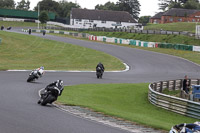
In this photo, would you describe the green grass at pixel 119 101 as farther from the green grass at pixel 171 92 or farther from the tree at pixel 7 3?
the tree at pixel 7 3

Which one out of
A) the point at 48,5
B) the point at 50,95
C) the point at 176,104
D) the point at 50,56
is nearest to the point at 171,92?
the point at 176,104

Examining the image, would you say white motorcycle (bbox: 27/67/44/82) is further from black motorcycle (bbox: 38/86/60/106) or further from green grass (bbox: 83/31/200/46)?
green grass (bbox: 83/31/200/46)

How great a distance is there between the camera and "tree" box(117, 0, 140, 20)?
17288 centimetres

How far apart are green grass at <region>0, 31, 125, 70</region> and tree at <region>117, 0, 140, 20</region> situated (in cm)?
11064

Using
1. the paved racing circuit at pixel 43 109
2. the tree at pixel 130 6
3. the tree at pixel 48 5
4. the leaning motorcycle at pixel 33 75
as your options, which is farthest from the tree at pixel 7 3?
the leaning motorcycle at pixel 33 75

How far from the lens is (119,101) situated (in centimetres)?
2086

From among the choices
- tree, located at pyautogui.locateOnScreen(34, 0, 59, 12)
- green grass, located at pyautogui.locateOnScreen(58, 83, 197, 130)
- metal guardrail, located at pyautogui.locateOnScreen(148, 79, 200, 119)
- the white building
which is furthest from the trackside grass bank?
metal guardrail, located at pyautogui.locateOnScreen(148, 79, 200, 119)

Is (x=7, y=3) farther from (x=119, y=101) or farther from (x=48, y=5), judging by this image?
(x=119, y=101)

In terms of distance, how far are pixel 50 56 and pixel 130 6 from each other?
422 ft

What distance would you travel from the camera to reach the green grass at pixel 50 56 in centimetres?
4241

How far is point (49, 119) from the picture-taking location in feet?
41.8

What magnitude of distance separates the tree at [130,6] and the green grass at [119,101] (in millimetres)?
149057

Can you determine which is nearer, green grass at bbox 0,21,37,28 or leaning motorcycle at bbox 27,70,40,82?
leaning motorcycle at bbox 27,70,40,82

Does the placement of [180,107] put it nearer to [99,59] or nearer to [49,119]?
[49,119]
